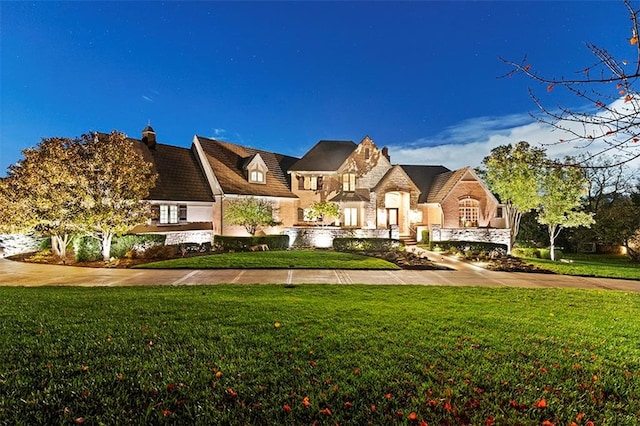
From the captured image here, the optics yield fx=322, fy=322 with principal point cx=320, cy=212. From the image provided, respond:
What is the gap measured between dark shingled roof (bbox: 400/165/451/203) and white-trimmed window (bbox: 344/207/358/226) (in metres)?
6.45

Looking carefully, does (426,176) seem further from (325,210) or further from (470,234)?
(325,210)

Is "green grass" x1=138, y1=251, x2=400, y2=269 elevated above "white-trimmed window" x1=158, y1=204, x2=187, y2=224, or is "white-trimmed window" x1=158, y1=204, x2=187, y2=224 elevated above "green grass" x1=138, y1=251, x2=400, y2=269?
"white-trimmed window" x1=158, y1=204, x2=187, y2=224

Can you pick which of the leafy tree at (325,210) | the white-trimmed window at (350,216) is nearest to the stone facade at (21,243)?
the leafy tree at (325,210)

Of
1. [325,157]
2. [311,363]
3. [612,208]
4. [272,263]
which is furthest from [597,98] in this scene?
[612,208]

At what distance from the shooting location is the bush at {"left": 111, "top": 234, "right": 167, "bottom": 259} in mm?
17469

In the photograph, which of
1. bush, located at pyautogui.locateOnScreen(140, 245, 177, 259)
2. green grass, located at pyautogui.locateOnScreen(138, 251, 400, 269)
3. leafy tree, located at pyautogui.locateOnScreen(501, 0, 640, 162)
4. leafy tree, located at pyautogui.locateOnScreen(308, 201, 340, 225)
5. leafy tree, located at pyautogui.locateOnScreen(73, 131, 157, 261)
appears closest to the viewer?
leafy tree, located at pyautogui.locateOnScreen(501, 0, 640, 162)

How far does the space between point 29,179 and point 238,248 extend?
1115cm

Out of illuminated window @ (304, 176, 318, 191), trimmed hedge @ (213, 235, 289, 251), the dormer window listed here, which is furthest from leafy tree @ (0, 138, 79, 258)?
illuminated window @ (304, 176, 318, 191)

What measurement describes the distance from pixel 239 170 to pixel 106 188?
12637 millimetres

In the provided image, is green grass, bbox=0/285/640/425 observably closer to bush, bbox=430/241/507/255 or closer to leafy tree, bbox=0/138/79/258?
leafy tree, bbox=0/138/79/258

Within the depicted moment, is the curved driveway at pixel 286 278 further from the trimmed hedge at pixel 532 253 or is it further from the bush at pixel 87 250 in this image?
the trimmed hedge at pixel 532 253

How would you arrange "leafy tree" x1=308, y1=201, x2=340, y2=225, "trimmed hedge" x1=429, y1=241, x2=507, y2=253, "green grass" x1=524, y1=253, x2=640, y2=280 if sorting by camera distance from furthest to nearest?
"leafy tree" x1=308, y1=201, x2=340, y2=225
"trimmed hedge" x1=429, y1=241, x2=507, y2=253
"green grass" x1=524, y1=253, x2=640, y2=280

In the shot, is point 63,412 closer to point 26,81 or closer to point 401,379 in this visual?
point 401,379

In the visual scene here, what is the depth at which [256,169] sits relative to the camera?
28.2 m
